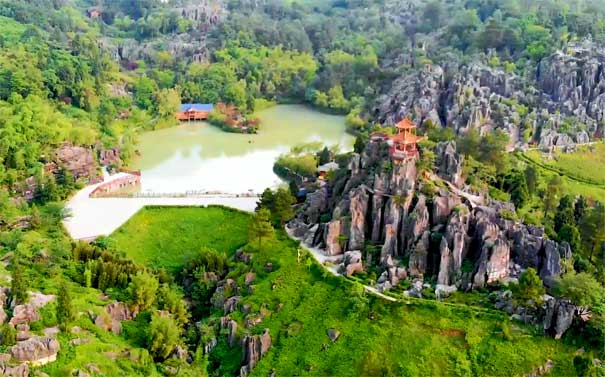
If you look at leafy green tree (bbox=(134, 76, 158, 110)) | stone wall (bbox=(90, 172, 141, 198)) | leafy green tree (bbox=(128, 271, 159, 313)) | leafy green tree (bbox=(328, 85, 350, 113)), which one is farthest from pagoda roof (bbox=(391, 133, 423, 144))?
leafy green tree (bbox=(134, 76, 158, 110))

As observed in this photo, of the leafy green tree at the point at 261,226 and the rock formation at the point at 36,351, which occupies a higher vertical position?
the leafy green tree at the point at 261,226

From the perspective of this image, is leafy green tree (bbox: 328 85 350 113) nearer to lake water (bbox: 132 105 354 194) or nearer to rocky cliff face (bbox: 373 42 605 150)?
lake water (bbox: 132 105 354 194)

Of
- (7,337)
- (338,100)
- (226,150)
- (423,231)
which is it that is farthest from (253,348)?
(338,100)

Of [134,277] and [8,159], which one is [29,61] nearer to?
[8,159]

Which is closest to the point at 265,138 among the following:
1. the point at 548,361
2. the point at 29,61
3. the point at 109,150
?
the point at 109,150

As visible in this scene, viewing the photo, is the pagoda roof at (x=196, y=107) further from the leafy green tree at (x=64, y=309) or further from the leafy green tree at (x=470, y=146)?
the leafy green tree at (x=64, y=309)

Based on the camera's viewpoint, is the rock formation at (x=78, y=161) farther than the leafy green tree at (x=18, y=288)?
Yes

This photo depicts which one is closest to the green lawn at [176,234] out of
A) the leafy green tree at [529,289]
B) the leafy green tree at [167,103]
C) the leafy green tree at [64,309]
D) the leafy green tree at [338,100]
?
the leafy green tree at [64,309]
